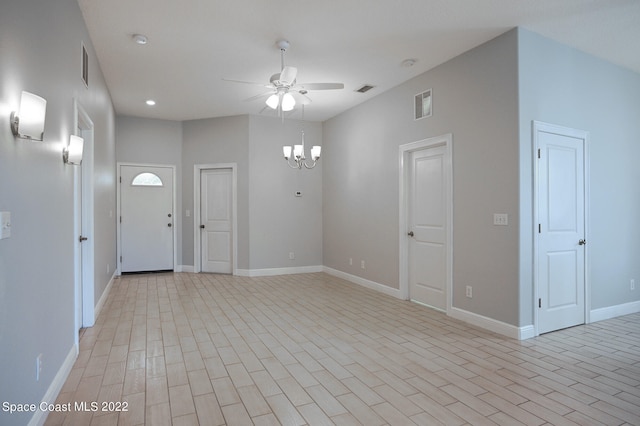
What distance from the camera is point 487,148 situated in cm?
374

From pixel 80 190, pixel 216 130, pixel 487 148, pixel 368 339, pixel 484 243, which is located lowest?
pixel 368 339

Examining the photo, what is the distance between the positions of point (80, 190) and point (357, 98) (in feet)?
13.2

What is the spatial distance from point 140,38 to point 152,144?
359 centimetres

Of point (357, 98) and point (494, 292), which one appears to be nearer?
point (494, 292)

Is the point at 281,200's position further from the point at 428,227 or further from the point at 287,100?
the point at 287,100

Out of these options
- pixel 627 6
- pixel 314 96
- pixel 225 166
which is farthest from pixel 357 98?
pixel 627 6

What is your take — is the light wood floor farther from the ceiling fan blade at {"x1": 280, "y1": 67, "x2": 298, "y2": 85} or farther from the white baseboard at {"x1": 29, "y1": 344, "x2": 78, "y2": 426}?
the ceiling fan blade at {"x1": 280, "y1": 67, "x2": 298, "y2": 85}

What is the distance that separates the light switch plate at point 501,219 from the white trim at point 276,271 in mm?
4125

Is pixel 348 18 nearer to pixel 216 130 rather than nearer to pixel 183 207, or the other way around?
pixel 216 130

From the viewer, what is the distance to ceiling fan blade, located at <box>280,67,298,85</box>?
337 centimetres

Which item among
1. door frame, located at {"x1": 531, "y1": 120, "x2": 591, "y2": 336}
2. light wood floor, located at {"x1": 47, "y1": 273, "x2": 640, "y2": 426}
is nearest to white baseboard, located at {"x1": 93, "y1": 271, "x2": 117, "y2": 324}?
light wood floor, located at {"x1": 47, "y1": 273, "x2": 640, "y2": 426}

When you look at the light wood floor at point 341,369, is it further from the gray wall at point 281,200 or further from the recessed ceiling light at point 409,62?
the recessed ceiling light at point 409,62

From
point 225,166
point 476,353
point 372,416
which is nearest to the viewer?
point 372,416

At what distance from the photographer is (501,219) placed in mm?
3596
